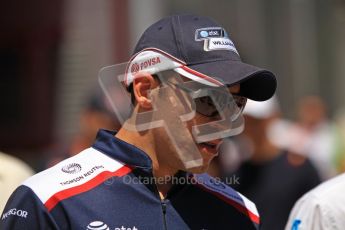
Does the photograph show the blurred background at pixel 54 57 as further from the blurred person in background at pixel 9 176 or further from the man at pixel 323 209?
the man at pixel 323 209

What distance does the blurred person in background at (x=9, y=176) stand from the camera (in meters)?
3.40

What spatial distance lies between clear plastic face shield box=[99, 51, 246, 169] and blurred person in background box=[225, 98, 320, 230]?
7.63 feet

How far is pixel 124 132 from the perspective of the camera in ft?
9.50

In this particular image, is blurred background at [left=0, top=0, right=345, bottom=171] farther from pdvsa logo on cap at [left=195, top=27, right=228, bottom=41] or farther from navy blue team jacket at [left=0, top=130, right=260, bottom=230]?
pdvsa logo on cap at [left=195, top=27, right=228, bottom=41]

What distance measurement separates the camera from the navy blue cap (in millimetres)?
2750

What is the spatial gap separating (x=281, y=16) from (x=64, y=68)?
12.8 ft

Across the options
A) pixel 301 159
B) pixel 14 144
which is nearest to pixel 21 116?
pixel 14 144

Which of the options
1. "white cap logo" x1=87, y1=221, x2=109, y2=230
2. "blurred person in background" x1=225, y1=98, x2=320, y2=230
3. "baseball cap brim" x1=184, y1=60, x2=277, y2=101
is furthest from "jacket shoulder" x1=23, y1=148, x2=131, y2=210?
"blurred person in background" x1=225, y1=98, x2=320, y2=230

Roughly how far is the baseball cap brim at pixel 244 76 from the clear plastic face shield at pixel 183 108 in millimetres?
36

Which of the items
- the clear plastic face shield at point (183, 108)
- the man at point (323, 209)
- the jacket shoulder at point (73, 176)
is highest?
the clear plastic face shield at point (183, 108)

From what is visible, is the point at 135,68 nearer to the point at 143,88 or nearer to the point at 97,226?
the point at 143,88

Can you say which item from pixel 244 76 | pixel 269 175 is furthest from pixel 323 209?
pixel 269 175

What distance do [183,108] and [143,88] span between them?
0.50ft

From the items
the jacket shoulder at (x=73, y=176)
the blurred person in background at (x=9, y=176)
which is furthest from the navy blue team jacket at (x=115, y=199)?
the blurred person in background at (x=9, y=176)
